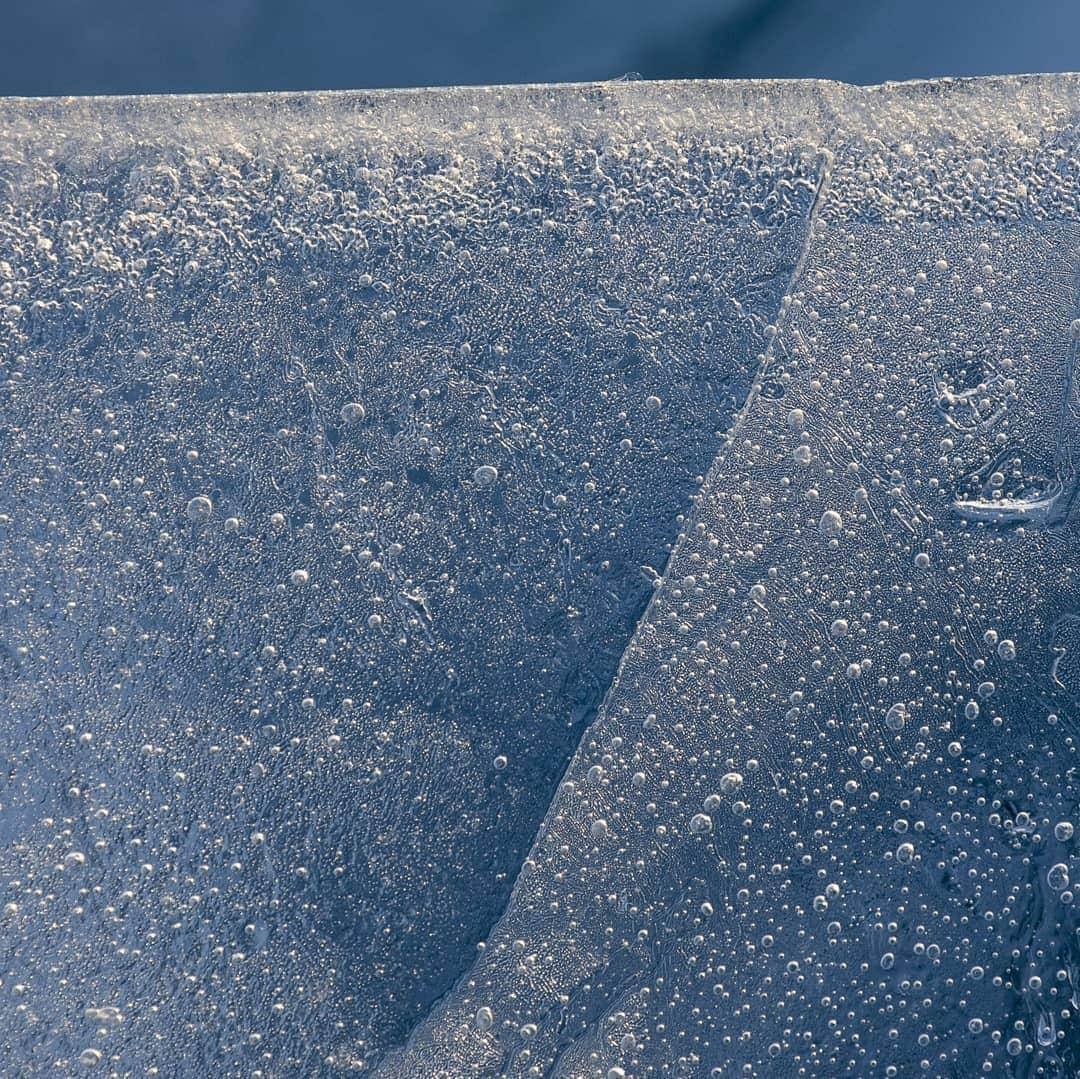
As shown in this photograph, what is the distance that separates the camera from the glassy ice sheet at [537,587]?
0.70m

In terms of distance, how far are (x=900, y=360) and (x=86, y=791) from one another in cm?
79

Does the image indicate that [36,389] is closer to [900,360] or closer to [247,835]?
[247,835]

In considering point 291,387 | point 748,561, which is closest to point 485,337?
point 291,387

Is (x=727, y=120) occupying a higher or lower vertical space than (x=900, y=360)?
higher

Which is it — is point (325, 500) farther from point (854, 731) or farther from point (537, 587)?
point (854, 731)

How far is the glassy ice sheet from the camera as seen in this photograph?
2.30 feet

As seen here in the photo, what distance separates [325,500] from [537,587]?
0.20 m

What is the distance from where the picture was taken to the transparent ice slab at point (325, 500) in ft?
2.28

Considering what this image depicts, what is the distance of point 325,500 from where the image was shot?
2.38ft

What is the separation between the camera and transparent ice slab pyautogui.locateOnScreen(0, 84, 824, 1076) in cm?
70

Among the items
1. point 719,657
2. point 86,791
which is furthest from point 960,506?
point 86,791

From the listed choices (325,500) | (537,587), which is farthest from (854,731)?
(325,500)

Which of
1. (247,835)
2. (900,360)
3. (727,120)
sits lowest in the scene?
(247,835)

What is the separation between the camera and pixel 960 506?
74 cm
